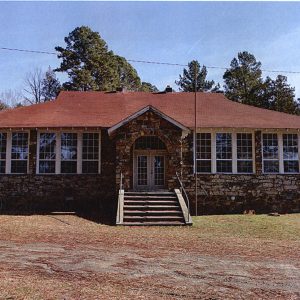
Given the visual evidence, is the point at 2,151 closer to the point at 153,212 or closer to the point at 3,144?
the point at 3,144

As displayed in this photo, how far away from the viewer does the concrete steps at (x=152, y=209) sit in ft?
48.8

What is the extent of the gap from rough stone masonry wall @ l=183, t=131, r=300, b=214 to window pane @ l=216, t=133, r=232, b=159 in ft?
3.49

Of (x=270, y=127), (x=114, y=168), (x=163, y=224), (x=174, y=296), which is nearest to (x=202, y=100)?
(x=270, y=127)

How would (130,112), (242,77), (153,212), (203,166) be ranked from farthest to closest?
1. (242,77)
2. (130,112)
3. (203,166)
4. (153,212)

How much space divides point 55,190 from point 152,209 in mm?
5841

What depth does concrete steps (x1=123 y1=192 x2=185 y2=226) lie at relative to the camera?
14867 millimetres

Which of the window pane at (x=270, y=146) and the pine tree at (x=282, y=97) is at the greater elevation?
the pine tree at (x=282, y=97)

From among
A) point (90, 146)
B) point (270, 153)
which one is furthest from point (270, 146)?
point (90, 146)

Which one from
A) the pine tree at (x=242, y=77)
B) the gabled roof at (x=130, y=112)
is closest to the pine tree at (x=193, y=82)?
the pine tree at (x=242, y=77)

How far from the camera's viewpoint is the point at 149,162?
65.3 ft

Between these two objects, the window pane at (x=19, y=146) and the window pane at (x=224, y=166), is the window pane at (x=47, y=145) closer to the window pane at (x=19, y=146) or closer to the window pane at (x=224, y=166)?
the window pane at (x=19, y=146)

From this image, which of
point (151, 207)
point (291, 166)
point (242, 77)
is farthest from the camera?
point (242, 77)

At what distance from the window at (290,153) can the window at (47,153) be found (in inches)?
464

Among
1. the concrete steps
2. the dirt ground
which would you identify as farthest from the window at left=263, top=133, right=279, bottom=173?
the concrete steps
